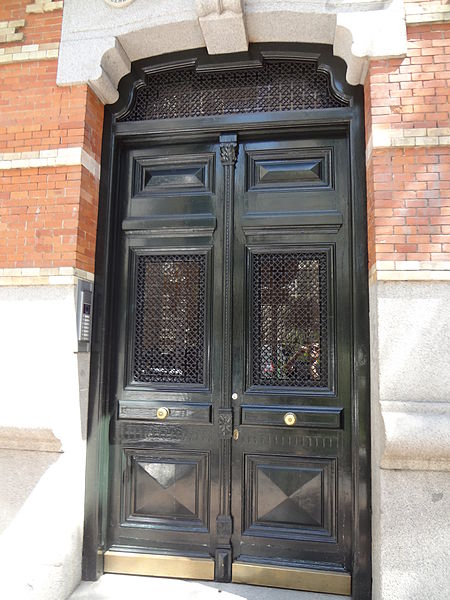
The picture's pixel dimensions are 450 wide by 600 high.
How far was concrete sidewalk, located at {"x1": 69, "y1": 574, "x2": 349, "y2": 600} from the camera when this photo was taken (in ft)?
9.86

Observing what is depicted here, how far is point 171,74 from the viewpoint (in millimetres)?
3770

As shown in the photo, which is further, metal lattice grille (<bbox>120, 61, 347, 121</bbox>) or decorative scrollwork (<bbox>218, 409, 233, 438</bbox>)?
metal lattice grille (<bbox>120, 61, 347, 121</bbox>)

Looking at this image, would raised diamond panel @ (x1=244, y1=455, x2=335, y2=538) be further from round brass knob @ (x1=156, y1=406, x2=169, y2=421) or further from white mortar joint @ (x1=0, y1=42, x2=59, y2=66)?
white mortar joint @ (x1=0, y1=42, x2=59, y2=66)

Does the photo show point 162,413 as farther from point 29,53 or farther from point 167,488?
point 29,53

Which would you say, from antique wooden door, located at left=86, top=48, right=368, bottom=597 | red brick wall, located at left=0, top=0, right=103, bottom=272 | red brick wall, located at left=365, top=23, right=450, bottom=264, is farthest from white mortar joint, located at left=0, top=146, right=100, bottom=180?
red brick wall, located at left=365, top=23, right=450, bottom=264

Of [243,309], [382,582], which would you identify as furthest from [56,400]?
[382,582]

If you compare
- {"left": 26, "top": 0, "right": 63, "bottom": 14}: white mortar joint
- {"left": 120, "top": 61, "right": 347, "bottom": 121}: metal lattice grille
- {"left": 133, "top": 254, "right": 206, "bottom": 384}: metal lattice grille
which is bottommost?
{"left": 133, "top": 254, "right": 206, "bottom": 384}: metal lattice grille

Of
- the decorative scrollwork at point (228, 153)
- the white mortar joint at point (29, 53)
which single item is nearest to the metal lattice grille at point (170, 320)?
the decorative scrollwork at point (228, 153)

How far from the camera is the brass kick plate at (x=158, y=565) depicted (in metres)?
3.23

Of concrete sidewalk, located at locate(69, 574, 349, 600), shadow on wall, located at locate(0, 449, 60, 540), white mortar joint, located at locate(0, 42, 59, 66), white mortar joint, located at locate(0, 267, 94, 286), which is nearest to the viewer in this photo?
concrete sidewalk, located at locate(69, 574, 349, 600)

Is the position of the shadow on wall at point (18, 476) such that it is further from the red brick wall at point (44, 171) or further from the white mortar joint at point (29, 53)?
the white mortar joint at point (29, 53)

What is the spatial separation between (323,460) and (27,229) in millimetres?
2941

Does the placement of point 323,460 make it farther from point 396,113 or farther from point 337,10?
point 337,10

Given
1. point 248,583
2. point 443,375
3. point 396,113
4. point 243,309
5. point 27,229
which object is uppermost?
point 396,113
